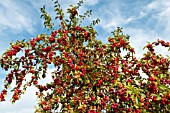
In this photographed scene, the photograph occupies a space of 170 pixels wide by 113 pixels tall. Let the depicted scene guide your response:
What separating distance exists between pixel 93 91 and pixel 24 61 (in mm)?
3041

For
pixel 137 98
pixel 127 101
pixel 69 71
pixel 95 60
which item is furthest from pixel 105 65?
pixel 137 98

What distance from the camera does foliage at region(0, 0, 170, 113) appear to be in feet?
32.8

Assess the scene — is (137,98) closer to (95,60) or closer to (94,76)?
(94,76)

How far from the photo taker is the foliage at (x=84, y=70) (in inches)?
394

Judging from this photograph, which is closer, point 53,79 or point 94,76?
point 94,76

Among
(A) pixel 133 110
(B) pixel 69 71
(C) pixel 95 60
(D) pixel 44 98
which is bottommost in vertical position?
(A) pixel 133 110

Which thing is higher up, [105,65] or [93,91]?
[105,65]

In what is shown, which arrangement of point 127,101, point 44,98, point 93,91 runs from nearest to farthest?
point 127,101 < point 93,91 < point 44,98

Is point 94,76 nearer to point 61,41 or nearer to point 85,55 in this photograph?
point 85,55

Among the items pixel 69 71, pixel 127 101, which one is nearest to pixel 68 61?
pixel 69 71

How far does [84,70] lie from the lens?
10734 millimetres

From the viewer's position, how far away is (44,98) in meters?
11.6

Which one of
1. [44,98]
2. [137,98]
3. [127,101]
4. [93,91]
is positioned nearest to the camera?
[137,98]

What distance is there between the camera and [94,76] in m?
10.8
